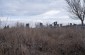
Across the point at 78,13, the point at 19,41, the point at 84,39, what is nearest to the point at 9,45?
the point at 19,41

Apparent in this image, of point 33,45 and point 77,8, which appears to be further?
point 77,8

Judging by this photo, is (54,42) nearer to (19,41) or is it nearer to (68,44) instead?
(68,44)

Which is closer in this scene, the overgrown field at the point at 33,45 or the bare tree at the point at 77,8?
the overgrown field at the point at 33,45

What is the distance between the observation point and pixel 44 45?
10.1 m

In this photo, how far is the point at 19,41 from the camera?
31.9ft

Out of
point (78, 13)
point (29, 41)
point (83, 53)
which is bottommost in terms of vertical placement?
point (83, 53)

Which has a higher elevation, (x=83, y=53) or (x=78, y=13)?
(x=78, y=13)

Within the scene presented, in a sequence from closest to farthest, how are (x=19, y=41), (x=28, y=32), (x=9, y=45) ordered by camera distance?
(x=9, y=45) < (x=19, y=41) < (x=28, y=32)

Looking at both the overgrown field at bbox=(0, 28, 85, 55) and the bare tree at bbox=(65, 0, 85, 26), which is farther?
the bare tree at bbox=(65, 0, 85, 26)

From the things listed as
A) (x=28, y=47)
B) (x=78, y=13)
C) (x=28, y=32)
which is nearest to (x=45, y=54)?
(x=28, y=47)

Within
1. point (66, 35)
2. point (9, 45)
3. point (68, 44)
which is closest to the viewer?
point (9, 45)

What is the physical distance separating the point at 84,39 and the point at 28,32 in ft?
10.3

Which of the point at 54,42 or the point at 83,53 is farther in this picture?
the point at 54,42

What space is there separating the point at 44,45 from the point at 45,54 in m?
0.92
